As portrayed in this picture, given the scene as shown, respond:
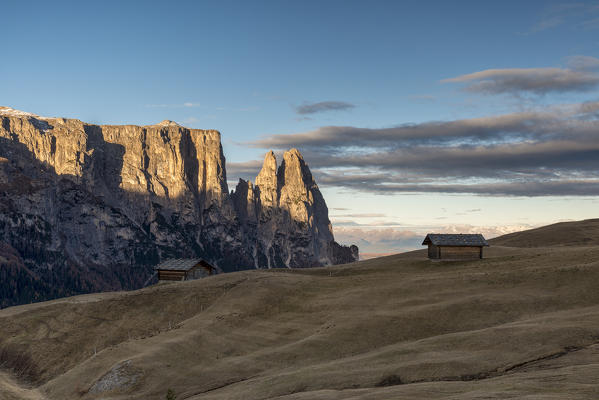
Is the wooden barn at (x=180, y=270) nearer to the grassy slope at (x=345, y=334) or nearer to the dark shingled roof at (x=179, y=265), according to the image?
the dark shingled roof at (x=179, y=265)

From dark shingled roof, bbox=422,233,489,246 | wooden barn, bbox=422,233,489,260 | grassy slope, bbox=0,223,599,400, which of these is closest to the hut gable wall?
wooden barn, bbox=422,233,489,260

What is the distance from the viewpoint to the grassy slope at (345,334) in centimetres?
3772

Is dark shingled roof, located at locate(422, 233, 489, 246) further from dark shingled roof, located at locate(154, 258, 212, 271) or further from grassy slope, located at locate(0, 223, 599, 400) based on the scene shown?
dark shingled roof, located at locate(154, 258, 212, 271)

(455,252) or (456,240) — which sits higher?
(456,240)

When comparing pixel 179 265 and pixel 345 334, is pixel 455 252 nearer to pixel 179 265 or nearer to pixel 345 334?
pixel 345 334

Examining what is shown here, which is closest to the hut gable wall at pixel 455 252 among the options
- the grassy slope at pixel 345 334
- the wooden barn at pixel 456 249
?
the wooden barn at pixel 456 249

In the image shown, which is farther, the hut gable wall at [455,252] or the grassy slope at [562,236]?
the grassy slope at [562,236]

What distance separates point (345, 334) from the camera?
55.9 metres

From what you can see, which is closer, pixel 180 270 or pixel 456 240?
pixel 456 240

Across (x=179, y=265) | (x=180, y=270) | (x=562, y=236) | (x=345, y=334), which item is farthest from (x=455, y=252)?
(x=179, y=265)

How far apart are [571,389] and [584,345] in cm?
1419

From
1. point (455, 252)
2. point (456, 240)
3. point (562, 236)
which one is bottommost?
point (455, 252)

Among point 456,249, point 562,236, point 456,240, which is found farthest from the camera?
point 562,236

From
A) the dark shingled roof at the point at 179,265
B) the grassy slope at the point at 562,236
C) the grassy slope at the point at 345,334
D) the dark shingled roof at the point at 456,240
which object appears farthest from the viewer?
the grassy slope at the point at 562,236
